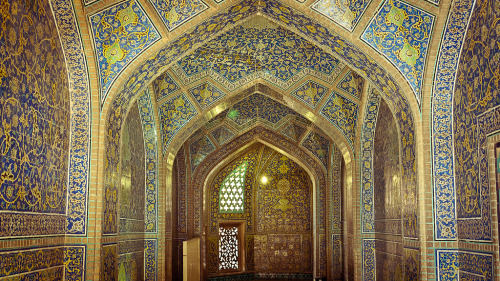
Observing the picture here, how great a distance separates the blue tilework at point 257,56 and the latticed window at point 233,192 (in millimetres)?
5267

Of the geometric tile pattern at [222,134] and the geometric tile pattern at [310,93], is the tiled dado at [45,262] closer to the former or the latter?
the geometric tile pattern at [310,93]

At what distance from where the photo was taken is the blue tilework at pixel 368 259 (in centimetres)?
985

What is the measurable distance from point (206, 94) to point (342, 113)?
2.62 m

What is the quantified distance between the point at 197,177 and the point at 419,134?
24.4 ft

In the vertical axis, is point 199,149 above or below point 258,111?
below

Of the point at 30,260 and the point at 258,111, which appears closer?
the point at 30,260

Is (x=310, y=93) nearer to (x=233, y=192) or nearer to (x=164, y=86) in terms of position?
(x=164, y=86)

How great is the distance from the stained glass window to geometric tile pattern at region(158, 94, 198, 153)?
17.1ft

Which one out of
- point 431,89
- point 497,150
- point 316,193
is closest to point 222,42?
point 431,89

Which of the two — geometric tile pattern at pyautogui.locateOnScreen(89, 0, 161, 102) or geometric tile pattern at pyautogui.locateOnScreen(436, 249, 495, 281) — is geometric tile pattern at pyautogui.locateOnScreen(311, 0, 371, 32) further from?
geometric tile pattern at pyautogui.locateOnScreen(436, 249, 495, 281)

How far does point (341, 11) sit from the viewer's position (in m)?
7.00

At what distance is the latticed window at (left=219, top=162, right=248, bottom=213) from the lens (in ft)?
48.3

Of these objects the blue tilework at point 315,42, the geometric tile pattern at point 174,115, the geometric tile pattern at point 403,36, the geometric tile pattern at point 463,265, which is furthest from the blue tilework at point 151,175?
the geometric tile pattern at point 463,265

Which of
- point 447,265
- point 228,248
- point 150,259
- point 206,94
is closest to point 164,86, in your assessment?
point 206,94
